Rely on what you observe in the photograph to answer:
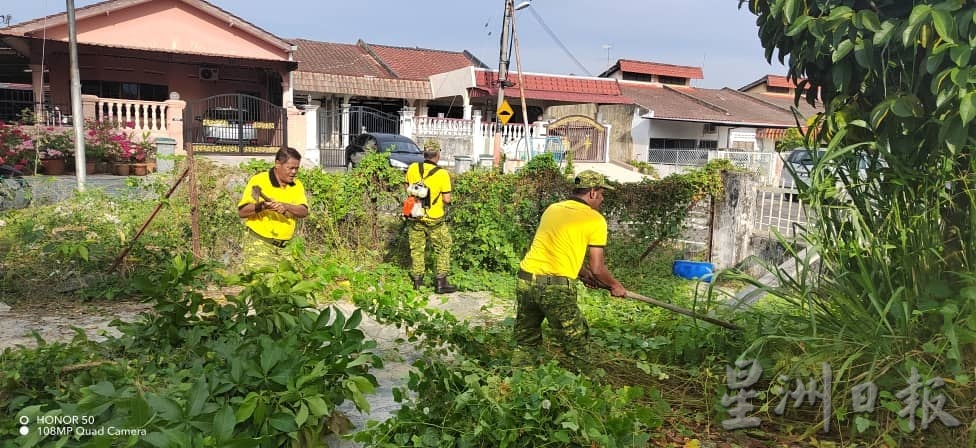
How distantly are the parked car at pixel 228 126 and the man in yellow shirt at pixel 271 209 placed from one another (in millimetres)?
12367

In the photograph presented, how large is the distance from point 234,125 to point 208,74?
4.84 metres

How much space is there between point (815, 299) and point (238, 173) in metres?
6.09

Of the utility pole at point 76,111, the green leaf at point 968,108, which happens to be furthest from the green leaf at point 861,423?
the utility pole at point 76,111

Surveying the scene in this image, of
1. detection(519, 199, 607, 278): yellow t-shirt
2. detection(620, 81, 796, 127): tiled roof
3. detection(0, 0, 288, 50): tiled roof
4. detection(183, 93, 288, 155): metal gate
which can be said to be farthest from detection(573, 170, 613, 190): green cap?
detection(620, 81, 796, 127): tiled roof

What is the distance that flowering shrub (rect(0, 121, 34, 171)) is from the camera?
38.6 ft

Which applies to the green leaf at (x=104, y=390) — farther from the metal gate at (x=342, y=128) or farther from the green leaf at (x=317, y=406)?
the metal gate at (x=342, y=128)

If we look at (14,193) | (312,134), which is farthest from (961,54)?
(312,134)

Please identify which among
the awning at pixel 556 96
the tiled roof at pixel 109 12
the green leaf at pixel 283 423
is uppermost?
the tiled roof at pixel 109 12

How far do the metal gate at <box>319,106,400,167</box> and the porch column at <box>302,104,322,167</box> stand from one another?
0.35 metres

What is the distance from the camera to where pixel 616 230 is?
865 cm

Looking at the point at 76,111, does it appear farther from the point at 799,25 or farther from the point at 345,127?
the point at 799,25

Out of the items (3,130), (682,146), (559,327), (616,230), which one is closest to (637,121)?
(682,146)

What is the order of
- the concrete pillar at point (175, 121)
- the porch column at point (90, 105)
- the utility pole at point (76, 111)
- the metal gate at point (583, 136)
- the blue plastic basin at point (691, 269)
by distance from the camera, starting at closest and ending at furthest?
1. the blue plastic basin at point (691, 269)
2. the utility pole at point (76, 111)
3. the porch column at point (90, 105)
4. the concrete pillar at point (175, 121)
5. the metal gate at point (583, 136)

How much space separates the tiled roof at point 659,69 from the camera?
32219 millimetres
